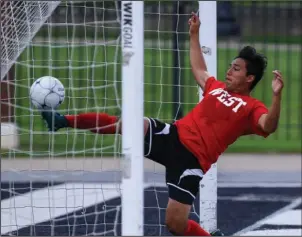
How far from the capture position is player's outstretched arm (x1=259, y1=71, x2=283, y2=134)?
686 cm

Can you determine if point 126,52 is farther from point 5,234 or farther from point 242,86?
point 5,234

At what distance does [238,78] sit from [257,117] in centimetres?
42

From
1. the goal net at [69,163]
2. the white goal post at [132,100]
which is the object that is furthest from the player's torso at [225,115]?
the white goal post at [132,100]

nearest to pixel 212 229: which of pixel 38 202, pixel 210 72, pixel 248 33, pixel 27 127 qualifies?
pixel 210 72

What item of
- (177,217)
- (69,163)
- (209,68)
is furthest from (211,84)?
(69,163)

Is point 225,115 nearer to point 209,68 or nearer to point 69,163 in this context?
point 209,68

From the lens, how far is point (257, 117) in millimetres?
7316

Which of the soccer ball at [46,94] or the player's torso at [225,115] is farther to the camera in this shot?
the soccer ball at [46,94]

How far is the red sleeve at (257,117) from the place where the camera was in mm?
7297

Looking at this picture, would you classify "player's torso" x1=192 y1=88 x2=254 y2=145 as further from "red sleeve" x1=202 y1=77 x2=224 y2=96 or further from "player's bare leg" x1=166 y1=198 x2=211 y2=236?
"player's bare leg" x1=166 y1=198 x2=211 y2=236

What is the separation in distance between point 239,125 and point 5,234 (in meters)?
2.46

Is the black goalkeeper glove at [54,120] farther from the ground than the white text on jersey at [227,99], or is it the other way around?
the white text on jersey at [227,99]

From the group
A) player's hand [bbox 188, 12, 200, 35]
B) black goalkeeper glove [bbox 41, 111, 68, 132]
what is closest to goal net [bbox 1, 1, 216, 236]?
black goalkeeper glove [bbox 41, 111, 68, 132]

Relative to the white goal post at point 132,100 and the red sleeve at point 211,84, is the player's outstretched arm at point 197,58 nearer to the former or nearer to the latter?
the red sleeve at point 211,84
